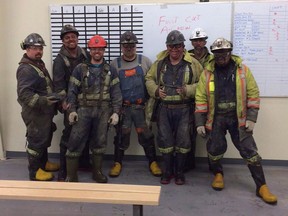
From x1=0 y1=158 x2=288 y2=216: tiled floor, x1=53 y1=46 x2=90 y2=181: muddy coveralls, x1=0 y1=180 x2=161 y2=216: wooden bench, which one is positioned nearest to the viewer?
x1=0 y1=180 x2=161 y2=216: wooden bench

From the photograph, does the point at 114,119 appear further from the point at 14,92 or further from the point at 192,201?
the point at 14,92

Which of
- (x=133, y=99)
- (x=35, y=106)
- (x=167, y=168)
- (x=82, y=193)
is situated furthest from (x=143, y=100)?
(x=82, y=193)

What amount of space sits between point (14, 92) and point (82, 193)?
232cm

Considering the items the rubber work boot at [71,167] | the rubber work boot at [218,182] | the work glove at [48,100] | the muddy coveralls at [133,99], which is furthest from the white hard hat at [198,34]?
the rubber work boot at [71,167]

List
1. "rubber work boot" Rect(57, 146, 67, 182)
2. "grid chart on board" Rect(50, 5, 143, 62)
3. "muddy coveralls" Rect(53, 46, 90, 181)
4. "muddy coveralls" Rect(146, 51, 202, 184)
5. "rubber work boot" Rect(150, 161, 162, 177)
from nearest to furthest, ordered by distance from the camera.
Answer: "muddy coveralls" Rect(146, 51, 202, 184) → "muddy coveralls" Rect(53, 46, 90, 181) → "rubber work boot" Rect(57, 146, 67, 182) → "rubber work boot" Rect(150, 161, 162, 177) → "grid chart on board" Rect(50, 5, 143, 62)

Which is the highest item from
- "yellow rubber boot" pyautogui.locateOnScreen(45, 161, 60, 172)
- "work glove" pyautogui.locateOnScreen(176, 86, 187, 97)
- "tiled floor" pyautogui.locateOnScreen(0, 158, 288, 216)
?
"work glove" pyautogui.locateOnScreen(176, 86, 187, 97)

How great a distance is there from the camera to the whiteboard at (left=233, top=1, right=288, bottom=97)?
11.5ft

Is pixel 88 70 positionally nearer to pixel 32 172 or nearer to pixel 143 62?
pixel 143 62

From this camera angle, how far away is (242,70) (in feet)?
9.62

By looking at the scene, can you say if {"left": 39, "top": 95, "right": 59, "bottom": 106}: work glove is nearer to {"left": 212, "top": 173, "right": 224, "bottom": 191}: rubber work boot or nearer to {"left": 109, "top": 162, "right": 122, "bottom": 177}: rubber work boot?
{"left": 109, "top": 162, "right": 122, "bottom": 177}: rubber work boot

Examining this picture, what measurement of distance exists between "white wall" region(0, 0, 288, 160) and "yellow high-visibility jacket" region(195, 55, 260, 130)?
0.86 m

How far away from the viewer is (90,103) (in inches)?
126

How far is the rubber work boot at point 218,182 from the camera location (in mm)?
3195

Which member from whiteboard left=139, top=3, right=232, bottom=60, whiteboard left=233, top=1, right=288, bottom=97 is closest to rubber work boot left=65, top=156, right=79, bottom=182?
whiteboard left=139, top=3, right=232, bottom=60
